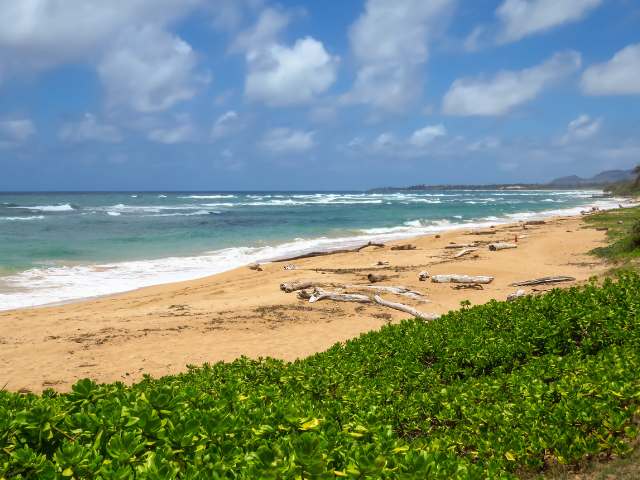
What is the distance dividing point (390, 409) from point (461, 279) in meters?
10.9

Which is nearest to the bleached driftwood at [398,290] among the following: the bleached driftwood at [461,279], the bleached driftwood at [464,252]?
the bleached driftwood at [461,279]

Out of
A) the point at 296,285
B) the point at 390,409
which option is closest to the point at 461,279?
the point at 296,285

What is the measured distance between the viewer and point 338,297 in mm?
12945

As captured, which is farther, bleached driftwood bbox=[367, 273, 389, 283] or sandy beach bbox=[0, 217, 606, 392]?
bleached driftwood bbox=[367, 273, 389, 283]

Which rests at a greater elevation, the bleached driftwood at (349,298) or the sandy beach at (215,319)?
the bleached driftwood at (349,298)

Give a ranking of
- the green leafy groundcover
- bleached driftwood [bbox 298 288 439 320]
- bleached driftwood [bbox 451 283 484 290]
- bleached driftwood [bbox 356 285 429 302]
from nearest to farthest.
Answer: the green leafy groundcover → bleached driftwood [bbox 298 288 439 320] → bleached driftwood [bbox 356 285 429 302] → bleached driftwood [bbox 451 283 484 290]

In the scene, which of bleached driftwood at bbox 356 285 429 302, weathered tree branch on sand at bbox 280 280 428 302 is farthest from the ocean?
bleached driftwood at bbox 356 285 429 302

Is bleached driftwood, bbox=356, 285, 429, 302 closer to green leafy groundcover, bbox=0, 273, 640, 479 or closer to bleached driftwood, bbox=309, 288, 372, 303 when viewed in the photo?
bleached driftwood, bbox=309, 288, 372, 303

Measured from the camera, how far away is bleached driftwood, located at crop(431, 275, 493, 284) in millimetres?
14484

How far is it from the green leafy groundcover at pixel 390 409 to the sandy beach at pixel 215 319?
13.4 feet

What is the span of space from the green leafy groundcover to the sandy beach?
409 centimetres

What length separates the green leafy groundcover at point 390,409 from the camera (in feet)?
7.30

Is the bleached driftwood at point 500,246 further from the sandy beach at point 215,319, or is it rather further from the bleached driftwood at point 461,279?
the bleached driftwood at point 461,279

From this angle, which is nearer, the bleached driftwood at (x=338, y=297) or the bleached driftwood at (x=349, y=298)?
the bleached driftwood at (x=349, y=298)
